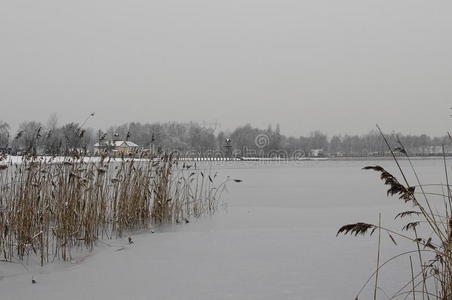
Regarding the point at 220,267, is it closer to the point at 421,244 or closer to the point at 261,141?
the point at 421,244

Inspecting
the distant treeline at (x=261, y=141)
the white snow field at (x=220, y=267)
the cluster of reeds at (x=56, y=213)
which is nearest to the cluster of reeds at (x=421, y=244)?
Result: the white snow field at (x=220, y=267)

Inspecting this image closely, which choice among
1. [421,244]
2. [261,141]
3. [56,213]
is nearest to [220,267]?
[421,244]

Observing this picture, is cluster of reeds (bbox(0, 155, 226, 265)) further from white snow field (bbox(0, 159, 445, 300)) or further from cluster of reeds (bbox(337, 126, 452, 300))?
cluster of reeds (bbox(337, 126, 452, 300))

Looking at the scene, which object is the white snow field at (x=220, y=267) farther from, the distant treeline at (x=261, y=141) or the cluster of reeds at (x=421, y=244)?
the distant treeline at (x=261, y=141)

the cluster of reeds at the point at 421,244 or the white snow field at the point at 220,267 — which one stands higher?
the cluster of reeds at the point at 421,244

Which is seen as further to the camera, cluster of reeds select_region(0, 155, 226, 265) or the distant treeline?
the distant treeline

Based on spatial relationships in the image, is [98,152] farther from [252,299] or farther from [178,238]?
[252,299]

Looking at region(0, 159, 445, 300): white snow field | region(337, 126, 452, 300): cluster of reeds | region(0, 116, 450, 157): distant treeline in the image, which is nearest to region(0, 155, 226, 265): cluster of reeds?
region(0, 159, 445, 300): white snow field

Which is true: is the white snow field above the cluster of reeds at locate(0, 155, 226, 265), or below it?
below

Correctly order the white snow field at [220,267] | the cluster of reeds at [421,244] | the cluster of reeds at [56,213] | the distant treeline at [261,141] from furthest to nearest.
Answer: the distant treeline at [261,141]
the cluster of reeds at [56,213]
the white snow field at [220,267]
the cluster of reeds at [421,244]

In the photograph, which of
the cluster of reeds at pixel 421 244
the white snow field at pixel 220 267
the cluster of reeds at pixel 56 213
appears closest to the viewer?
the cluster of reeds at pixel 421 244

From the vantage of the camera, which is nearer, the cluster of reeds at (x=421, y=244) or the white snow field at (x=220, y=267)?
the cluster of reeds at (x=421, y=244)

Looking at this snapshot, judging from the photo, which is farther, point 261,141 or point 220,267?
point 261,141

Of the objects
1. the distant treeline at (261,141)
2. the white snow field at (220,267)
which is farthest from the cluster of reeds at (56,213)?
the distant treeline at (261,141)
